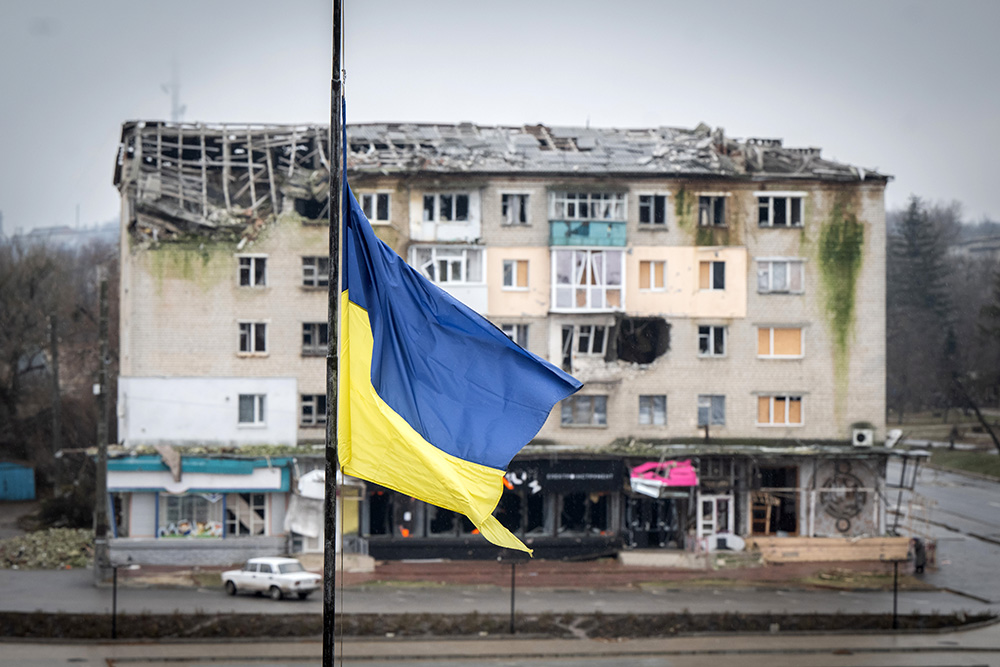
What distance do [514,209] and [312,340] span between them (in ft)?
31.6

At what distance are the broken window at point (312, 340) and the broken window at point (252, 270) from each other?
8.03 feet

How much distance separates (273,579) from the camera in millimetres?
34531

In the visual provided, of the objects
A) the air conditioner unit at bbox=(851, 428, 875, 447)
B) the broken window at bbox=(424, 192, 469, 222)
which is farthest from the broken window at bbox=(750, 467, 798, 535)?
the broken window at bbox=(424, 192, 469, 222)

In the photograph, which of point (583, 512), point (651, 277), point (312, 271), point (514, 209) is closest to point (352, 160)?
point (312, 271)

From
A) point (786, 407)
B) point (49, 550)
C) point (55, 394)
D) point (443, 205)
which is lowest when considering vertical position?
point (49, 550)

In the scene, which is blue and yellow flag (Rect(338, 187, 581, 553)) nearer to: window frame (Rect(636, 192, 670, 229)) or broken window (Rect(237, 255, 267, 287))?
broken window (Rect(237, 255, 267, 287))

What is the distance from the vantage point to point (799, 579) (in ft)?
129

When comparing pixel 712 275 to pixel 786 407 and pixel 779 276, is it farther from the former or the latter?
pixel 786 407

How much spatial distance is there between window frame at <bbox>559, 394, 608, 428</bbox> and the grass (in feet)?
107

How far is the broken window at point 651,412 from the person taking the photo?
43438mm

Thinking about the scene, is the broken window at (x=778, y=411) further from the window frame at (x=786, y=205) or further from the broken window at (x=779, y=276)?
the window frame at (x=786, y=205)

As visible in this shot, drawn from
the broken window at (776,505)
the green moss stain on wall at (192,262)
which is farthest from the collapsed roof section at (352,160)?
the broken window at (776,505)

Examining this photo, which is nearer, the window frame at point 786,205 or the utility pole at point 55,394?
the window frame at point 786,205

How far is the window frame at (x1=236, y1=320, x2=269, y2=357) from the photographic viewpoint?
4216 centimetres
